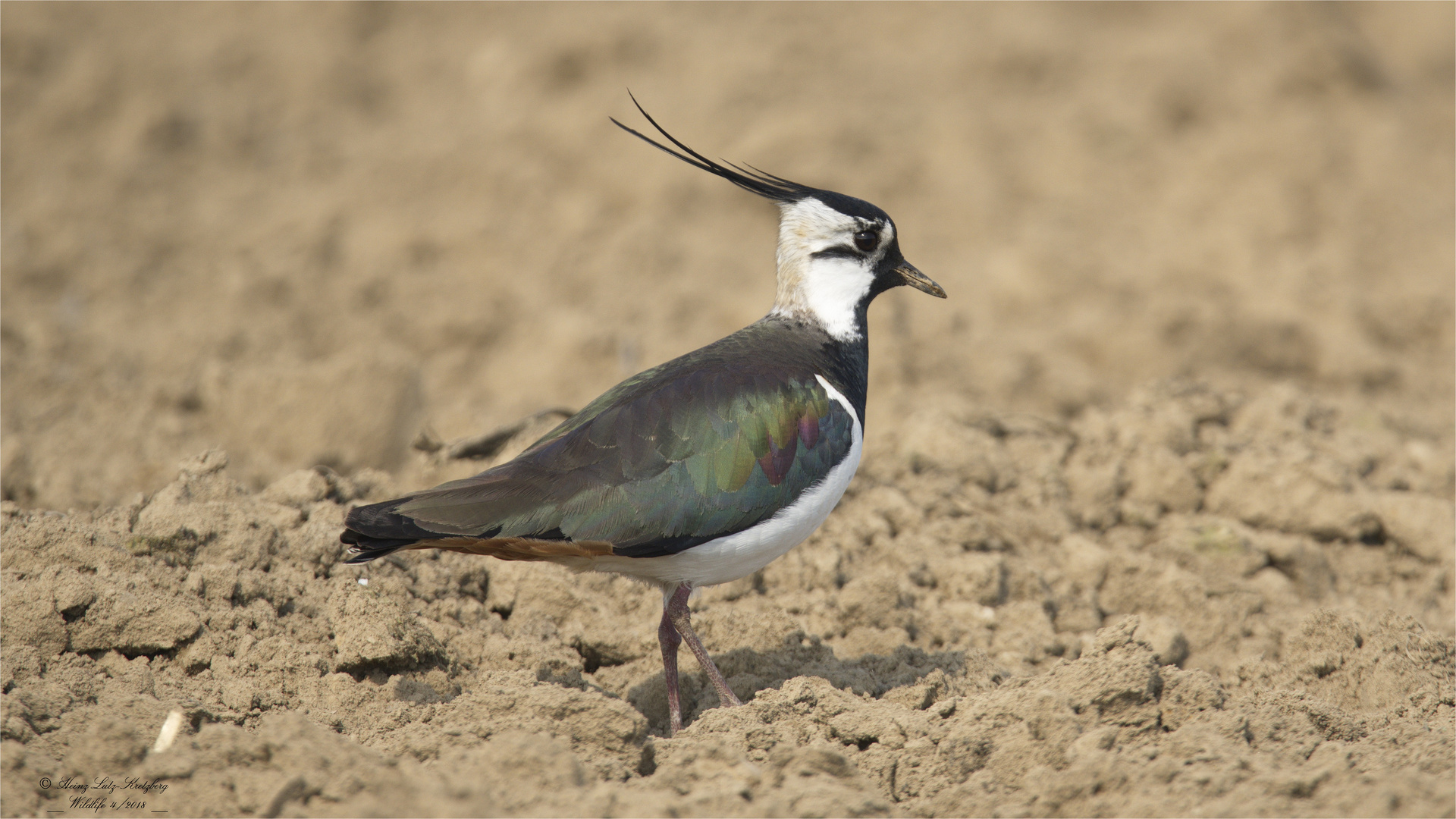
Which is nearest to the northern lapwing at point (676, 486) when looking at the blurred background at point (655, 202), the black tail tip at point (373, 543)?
the black tail tip at point (373, 543)

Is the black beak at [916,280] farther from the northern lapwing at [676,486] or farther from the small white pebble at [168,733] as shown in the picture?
the small white pebble at [168,733]

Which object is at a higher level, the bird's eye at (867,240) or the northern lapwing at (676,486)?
the bird's eye at (867,240)

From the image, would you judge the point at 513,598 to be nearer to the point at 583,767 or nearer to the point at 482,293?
the point at 583,767

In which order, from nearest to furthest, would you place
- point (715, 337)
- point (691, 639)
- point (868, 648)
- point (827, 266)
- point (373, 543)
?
point (373, 543) < point (691, 639) < point (868, 648) < point (827, 266) < point (715, 337)

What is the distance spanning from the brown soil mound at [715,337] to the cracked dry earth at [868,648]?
0.8 inches

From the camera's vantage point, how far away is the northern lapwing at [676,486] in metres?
4.41

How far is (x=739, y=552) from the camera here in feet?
15.4

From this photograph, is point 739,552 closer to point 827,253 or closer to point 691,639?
point 691,639

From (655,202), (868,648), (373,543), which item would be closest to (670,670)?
(868,648)

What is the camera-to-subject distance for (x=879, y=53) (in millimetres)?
13359

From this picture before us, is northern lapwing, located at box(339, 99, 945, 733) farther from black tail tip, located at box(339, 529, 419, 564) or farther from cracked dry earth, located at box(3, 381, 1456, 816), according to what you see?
cracked dry earth, located at box(3, 381, 1456, 816)

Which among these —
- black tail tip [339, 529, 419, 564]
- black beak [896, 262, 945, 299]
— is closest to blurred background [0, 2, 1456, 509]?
black beak [896, 262, 945, 299]

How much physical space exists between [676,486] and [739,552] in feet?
1.18

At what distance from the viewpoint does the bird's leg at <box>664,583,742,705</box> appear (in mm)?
4656
